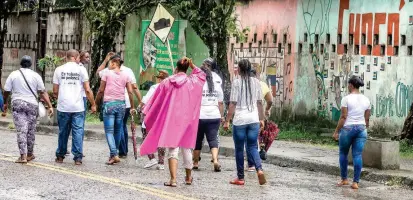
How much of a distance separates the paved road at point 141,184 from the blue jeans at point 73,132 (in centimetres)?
23

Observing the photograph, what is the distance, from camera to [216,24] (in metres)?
25.8

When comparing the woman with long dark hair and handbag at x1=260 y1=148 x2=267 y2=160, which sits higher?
the woman with long dark hair

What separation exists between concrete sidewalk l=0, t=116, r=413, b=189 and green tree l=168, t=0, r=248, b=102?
132 inches

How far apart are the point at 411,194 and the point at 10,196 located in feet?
18.3

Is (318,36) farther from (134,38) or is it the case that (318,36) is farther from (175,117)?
(175,117)

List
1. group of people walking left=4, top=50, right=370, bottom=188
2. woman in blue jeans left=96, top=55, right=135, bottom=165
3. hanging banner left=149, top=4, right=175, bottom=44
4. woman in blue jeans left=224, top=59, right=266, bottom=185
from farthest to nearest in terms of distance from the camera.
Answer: hanging banner left=149, top=4, right=175, bottom=44 < woman in blue jeans left=96, top=55, right=135, bottom=165 < woman in blue jeans left=224, top=59, right=266, bottom=185 < group of people walking left=4, top=50, right=370, bottom=188

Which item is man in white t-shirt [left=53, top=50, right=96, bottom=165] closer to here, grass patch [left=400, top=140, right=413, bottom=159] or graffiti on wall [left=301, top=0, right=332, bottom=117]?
grass patch [left=400, top=140, right=413, bottom=159]

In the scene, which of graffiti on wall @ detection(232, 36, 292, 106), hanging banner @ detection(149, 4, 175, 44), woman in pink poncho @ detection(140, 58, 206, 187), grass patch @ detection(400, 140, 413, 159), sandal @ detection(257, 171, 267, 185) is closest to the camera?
woman in pink poncho @ detection(140, 58, 206, 187)

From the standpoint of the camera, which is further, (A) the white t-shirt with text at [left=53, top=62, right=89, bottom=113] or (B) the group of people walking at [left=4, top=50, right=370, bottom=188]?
(A) the white t-shirt with text at [left=53, top=62, right=89, bottom=113]

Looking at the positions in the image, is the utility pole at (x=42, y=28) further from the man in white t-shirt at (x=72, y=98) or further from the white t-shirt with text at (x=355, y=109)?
the white t-shirt with text at (x=355, y=109)

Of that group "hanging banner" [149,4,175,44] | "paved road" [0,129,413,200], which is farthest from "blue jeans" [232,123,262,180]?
"hanging banner" [149,4,175,44]

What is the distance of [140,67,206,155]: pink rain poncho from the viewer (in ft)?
46.2

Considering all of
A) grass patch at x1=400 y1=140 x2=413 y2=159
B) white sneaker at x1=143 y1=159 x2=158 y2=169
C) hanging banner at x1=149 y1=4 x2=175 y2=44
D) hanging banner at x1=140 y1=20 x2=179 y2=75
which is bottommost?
grass patch at x1=400 y1=140 x2=413 y2=159

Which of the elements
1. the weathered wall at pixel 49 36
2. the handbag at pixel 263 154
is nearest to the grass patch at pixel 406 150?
the handbag at pixel 263 154
